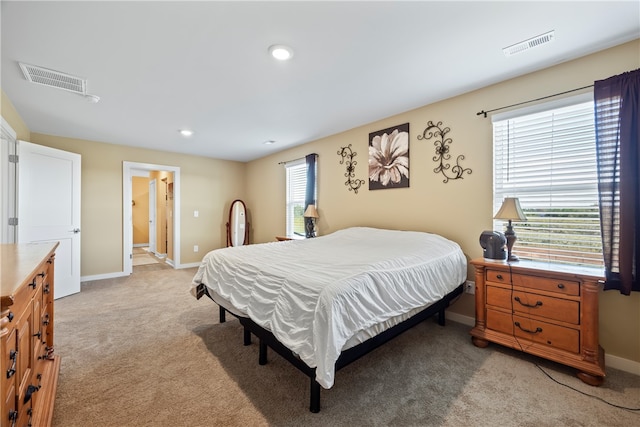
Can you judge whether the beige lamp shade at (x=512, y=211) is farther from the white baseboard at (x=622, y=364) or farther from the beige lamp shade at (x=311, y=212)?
the beige lamp shade at (x=311, y=212)

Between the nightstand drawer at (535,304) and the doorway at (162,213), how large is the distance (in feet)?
17.4

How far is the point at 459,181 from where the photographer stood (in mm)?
2736

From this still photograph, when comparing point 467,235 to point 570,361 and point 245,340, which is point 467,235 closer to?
point 570,361

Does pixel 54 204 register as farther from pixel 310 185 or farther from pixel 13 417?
pixel 13 417

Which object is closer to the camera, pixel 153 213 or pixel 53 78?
pixel 53 78

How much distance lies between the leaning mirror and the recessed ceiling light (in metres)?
4.30

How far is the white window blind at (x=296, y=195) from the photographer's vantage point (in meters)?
4.74

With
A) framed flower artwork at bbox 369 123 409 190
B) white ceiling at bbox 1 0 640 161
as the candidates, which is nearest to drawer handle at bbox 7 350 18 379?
white ceiling at bbox 1 0 640 161

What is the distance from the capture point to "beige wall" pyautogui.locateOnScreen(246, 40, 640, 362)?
6.45 ft

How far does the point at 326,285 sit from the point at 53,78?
2967mm

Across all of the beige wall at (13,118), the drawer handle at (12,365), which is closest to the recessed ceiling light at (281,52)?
the drawer handle at (12,365)

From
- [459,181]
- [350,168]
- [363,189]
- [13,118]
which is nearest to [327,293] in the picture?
[459,181]

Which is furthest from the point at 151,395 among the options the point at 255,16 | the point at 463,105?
the point at 463,105

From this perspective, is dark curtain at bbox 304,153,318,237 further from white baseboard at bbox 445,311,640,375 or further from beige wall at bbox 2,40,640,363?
white baseboard at bbox 445,311,640,375
